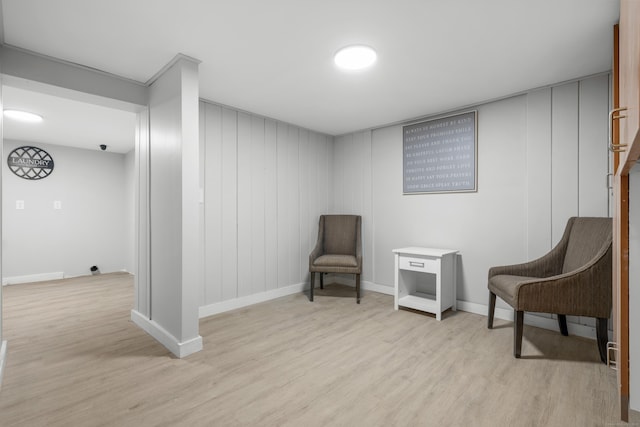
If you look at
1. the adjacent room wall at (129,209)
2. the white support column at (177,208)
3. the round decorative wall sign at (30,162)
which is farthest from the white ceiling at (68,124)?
the white support column at (177,208)

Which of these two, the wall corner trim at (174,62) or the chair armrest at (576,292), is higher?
the wall corner trim at (174,62)

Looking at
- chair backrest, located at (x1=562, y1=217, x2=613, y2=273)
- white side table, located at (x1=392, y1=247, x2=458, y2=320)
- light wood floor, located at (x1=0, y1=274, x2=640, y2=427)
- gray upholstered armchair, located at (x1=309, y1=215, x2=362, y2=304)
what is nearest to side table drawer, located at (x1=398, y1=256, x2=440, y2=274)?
white side table, located at (x1=392, y1=247, x2=458, y2=320)

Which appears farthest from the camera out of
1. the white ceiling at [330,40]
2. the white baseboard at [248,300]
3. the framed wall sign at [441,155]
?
the framed wall sign at [441,155]

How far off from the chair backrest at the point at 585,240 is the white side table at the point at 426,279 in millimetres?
967

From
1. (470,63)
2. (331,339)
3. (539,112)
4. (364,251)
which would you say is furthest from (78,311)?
(539,112)

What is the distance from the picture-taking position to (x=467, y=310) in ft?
10.6

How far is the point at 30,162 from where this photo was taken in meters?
4.87

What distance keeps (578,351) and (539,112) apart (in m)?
2.06

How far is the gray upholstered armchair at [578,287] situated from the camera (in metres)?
2.02

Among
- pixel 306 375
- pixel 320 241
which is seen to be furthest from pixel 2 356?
pixel 320 241

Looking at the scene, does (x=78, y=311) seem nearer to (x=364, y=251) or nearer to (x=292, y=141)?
(x=292, y=141)

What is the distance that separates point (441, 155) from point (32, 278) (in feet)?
21.1

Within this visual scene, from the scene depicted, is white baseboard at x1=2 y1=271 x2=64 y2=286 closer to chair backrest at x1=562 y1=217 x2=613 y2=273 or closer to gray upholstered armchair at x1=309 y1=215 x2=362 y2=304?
gray upholstered armchair at x1=309 y1=215 x2=362 y2=304

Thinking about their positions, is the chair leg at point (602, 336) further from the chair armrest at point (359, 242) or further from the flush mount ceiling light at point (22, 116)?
the flush mount ceiling light at point (22, 116)
